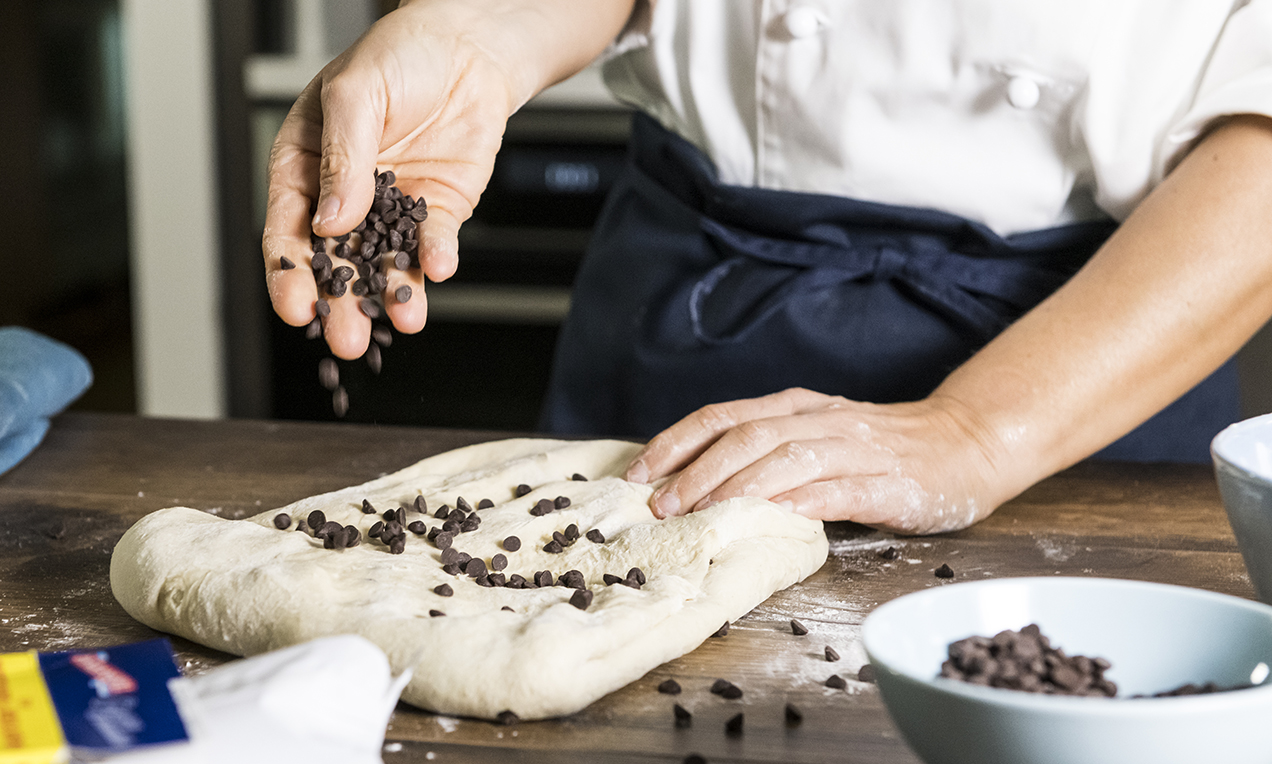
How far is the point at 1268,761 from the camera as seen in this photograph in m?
0.60

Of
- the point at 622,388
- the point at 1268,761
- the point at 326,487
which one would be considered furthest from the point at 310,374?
the point at 1268,761

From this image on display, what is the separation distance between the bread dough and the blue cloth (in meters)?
0.49

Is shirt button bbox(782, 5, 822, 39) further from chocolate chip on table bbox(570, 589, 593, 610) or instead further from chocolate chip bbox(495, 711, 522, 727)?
chocolate chip bbox(495, 711, 522, 727)

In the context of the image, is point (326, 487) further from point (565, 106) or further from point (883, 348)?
point (565, 106)

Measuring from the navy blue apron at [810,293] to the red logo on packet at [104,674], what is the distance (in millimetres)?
986

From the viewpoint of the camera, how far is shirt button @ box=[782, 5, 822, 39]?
57.9 inches

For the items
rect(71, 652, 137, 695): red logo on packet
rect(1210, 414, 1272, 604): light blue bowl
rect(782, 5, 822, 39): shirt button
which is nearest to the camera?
rect(71, 652, 137, 695): red logo on packet

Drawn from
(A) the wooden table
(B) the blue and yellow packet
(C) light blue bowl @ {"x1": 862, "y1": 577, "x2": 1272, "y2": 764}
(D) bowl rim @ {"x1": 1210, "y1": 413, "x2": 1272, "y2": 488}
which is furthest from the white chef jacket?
(B) the blue and yellow packet

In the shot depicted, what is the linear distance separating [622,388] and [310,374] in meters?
1.75

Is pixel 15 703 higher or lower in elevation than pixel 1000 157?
lower

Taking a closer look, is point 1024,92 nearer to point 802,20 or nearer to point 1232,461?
point 802,20

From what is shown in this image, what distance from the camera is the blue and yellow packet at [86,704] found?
61cm

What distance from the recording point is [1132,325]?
1259 mm

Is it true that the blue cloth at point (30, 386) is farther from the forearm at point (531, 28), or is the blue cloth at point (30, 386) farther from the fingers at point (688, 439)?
A: the fingers at point (688, 439)
